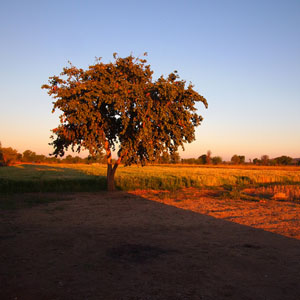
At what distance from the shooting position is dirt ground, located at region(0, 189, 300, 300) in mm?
4281

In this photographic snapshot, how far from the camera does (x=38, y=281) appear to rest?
4.55m

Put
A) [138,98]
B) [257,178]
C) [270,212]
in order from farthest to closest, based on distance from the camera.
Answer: [257,178] < [138,98] < [270,212]

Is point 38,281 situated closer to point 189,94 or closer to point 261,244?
point 261,244

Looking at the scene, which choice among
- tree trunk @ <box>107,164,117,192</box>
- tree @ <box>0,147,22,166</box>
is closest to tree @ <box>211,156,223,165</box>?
tree @ <box>0,147,22,166</box>

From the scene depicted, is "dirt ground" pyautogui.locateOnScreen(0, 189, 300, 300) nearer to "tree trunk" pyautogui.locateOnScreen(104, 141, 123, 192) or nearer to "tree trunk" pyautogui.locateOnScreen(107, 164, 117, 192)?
"tree trunk" pyautogui.locateOnScreen(104, 141, 123, 192)

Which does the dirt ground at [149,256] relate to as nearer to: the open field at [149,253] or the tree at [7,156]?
the open field at [149,253]

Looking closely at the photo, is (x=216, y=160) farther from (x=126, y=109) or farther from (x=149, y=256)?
(x=149, y=256)

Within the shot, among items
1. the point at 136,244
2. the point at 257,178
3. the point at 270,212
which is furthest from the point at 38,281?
the point at 257,178

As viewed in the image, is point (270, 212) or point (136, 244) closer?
point (136, 244)

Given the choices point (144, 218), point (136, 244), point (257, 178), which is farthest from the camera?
point (257, 178)

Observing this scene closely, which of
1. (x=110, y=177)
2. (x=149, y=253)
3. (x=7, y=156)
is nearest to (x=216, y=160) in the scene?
(x=7, y=156)

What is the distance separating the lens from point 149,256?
5.96 meters

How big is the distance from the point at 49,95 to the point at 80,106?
8.44ft

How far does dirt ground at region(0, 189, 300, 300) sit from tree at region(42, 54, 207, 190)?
639cm
